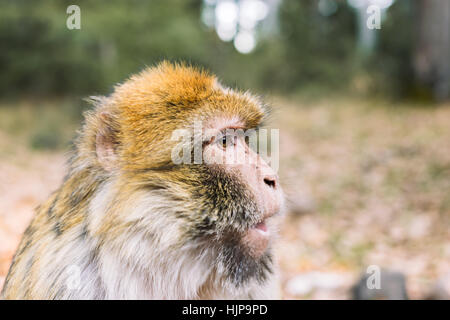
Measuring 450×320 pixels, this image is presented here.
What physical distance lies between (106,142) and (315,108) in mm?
9810

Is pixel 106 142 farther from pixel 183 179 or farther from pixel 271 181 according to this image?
pixel 271 181

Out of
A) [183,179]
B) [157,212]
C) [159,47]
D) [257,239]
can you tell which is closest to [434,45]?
[159,47]

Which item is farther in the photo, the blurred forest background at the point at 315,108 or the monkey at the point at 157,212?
the blurred forest background at the point at 315,108

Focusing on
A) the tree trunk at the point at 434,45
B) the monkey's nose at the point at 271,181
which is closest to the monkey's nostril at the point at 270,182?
the monkey's nose at the point at 271,181

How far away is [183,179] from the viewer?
6.80 ft

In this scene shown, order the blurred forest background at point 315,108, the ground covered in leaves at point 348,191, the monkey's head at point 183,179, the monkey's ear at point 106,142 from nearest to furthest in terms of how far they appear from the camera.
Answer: the monkey's head at point 183,179, the monkey's ear at point 106,142, the ground covered in leaves at point 348,191, the blurred forest background at point 315,108

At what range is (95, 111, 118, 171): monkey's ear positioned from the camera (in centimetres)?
211

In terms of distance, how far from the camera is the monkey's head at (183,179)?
2.01 m

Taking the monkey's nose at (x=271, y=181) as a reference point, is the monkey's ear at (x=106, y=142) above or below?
above

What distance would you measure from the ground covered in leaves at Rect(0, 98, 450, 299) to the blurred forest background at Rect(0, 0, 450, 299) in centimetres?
2

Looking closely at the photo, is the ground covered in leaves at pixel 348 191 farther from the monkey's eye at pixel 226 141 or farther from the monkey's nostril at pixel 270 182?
the monkey's eye at pixel 226 141

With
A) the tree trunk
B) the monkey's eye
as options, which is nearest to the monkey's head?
the monkey's eye
